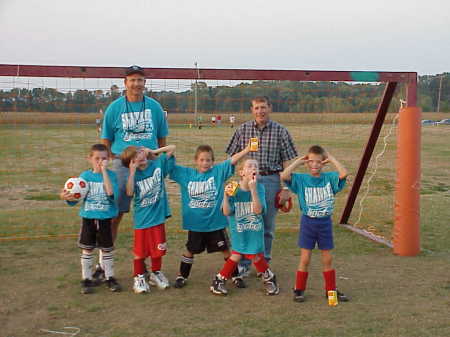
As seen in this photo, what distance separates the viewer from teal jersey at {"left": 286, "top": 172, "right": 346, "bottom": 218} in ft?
15.0

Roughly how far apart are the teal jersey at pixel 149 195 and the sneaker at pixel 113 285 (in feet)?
1.79

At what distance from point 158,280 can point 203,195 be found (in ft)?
3.03

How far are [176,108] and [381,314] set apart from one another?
14.4 ft

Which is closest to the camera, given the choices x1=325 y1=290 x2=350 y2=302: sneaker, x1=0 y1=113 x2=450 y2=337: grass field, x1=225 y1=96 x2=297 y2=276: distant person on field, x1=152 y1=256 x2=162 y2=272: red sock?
x1=0 y1=113 x2=450 y2=337: grass field

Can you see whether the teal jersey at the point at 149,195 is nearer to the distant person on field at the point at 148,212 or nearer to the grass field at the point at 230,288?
the distant person on field at the point at 148,212

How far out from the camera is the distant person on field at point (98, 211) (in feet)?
15.5

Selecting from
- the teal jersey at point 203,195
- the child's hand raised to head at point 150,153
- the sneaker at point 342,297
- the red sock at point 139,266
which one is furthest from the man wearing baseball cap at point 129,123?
the sneaker at point 342,297

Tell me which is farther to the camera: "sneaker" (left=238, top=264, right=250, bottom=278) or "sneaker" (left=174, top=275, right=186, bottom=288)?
"sneaker" (left=238, top=264, right=250, bottom=278)

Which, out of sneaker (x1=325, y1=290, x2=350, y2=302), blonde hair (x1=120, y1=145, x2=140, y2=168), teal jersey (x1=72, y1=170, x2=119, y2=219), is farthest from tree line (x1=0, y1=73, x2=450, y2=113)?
sneaker (x1=325, y1=290, x2=350, y2=302)

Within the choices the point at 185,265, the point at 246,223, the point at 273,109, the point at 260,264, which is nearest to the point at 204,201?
the point at 246,223

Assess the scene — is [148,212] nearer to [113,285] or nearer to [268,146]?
[113,285]

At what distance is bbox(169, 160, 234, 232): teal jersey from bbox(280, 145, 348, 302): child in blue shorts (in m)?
0.67

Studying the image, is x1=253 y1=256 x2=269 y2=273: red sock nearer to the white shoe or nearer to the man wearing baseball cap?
the white shoe

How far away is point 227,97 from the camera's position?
7.55 m
